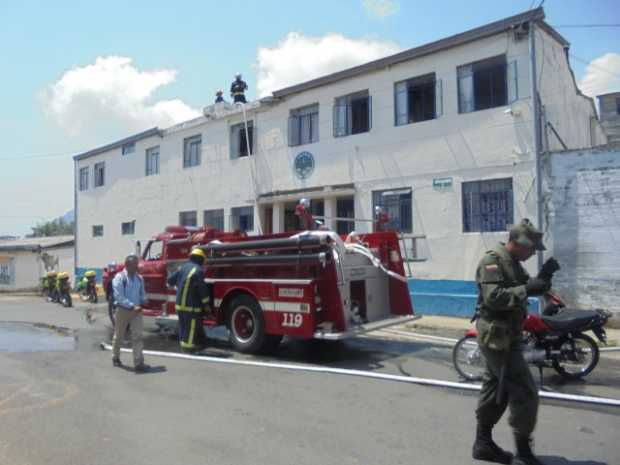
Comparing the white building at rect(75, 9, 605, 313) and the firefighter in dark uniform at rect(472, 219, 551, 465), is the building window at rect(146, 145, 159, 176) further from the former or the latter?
the firefighter in dark uniform at rect(472, 219, 551, 465)

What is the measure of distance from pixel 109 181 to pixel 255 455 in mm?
25480

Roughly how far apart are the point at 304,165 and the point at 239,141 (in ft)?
12.3

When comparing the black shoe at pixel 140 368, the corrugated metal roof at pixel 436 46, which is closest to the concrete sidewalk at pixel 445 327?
the black shoe at pixel 140 368

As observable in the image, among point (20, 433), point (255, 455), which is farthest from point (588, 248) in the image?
point (20, 433)

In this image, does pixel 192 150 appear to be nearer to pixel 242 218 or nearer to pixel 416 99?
pixel 242 218

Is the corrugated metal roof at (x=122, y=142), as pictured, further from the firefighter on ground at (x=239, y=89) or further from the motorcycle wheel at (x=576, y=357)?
the motorcycle wheel at (x=576, y=357)

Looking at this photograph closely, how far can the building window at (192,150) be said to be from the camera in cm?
2225

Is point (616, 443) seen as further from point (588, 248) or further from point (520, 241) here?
point (588, 248)

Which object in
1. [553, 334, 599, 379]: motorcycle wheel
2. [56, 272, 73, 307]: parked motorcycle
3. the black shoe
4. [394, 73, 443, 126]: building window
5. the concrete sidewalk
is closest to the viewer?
[553, 334, 599, 379]: motorcycle wheel

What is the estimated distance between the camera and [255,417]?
535cm

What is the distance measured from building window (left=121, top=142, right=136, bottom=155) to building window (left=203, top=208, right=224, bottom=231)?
22.3ft

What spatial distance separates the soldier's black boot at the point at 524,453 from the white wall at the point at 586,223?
9.23 metres

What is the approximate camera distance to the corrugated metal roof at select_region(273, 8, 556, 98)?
42.9 ft

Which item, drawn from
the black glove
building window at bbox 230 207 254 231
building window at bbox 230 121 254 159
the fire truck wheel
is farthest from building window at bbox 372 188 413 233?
the black glove
